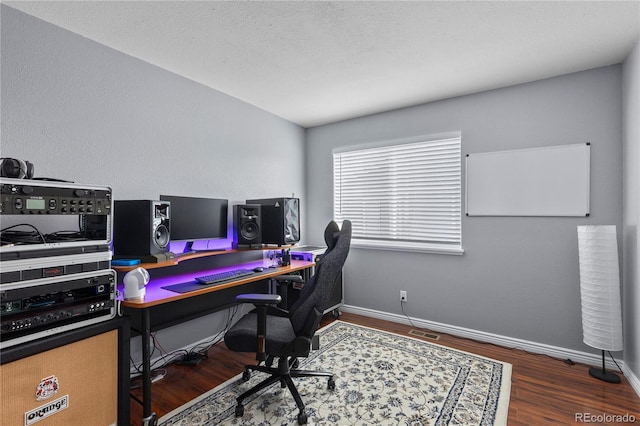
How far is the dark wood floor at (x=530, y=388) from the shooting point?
5.94ft

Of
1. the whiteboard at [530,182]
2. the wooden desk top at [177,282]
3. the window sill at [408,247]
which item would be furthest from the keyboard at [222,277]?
the whiteboard at [530,182]

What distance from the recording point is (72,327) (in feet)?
4.68

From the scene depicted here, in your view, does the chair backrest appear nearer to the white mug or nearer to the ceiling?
the white mug

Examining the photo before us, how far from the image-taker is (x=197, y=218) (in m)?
2.49

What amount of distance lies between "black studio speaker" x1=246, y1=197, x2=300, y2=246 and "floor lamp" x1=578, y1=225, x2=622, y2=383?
8.06 ft

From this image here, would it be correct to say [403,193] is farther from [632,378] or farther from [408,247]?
[632,378]

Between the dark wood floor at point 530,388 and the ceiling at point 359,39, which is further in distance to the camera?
the dark wood floor at point 530,388

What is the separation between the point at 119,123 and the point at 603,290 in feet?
12.3

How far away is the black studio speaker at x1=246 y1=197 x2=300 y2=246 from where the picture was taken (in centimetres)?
295

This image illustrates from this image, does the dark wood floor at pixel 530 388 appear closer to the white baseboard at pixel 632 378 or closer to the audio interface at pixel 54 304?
the white baseboard at pixel 632 378

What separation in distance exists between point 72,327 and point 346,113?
311 cm

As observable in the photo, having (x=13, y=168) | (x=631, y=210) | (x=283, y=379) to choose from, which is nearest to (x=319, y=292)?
(x=283, y=379)

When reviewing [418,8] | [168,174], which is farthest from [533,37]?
[168,174]

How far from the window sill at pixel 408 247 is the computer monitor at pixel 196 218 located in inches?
65.9
